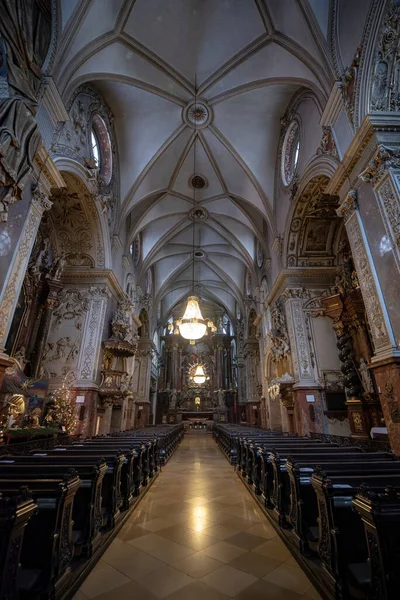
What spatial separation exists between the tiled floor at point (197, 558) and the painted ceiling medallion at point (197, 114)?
13.1 m

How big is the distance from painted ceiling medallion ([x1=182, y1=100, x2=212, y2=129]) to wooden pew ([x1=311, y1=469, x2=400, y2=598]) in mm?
13007

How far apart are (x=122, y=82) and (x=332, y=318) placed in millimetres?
11237

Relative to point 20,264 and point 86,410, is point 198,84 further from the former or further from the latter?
point 86,410

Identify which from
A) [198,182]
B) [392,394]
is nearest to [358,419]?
[392,394]

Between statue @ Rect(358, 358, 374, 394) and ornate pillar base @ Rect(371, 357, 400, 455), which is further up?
statue @ Rect(358, 358, 374, 394)

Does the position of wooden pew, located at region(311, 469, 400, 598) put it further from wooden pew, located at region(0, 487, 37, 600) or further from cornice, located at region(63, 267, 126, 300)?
cornice, located at region(63, 267, 126, 300)

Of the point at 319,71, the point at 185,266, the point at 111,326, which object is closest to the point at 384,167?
the point at 319,71

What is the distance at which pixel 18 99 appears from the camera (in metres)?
5.28

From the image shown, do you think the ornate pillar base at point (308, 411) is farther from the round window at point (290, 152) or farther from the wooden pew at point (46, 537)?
the wooden pew at point (46, 537)

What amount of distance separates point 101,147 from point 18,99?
22.3 ft

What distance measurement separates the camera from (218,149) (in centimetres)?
1330

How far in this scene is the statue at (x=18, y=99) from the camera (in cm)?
497

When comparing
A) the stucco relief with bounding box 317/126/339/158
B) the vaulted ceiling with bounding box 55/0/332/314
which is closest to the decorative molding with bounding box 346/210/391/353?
the stucco relief with bounding box 317/126/339/158

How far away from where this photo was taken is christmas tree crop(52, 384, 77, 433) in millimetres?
9000
